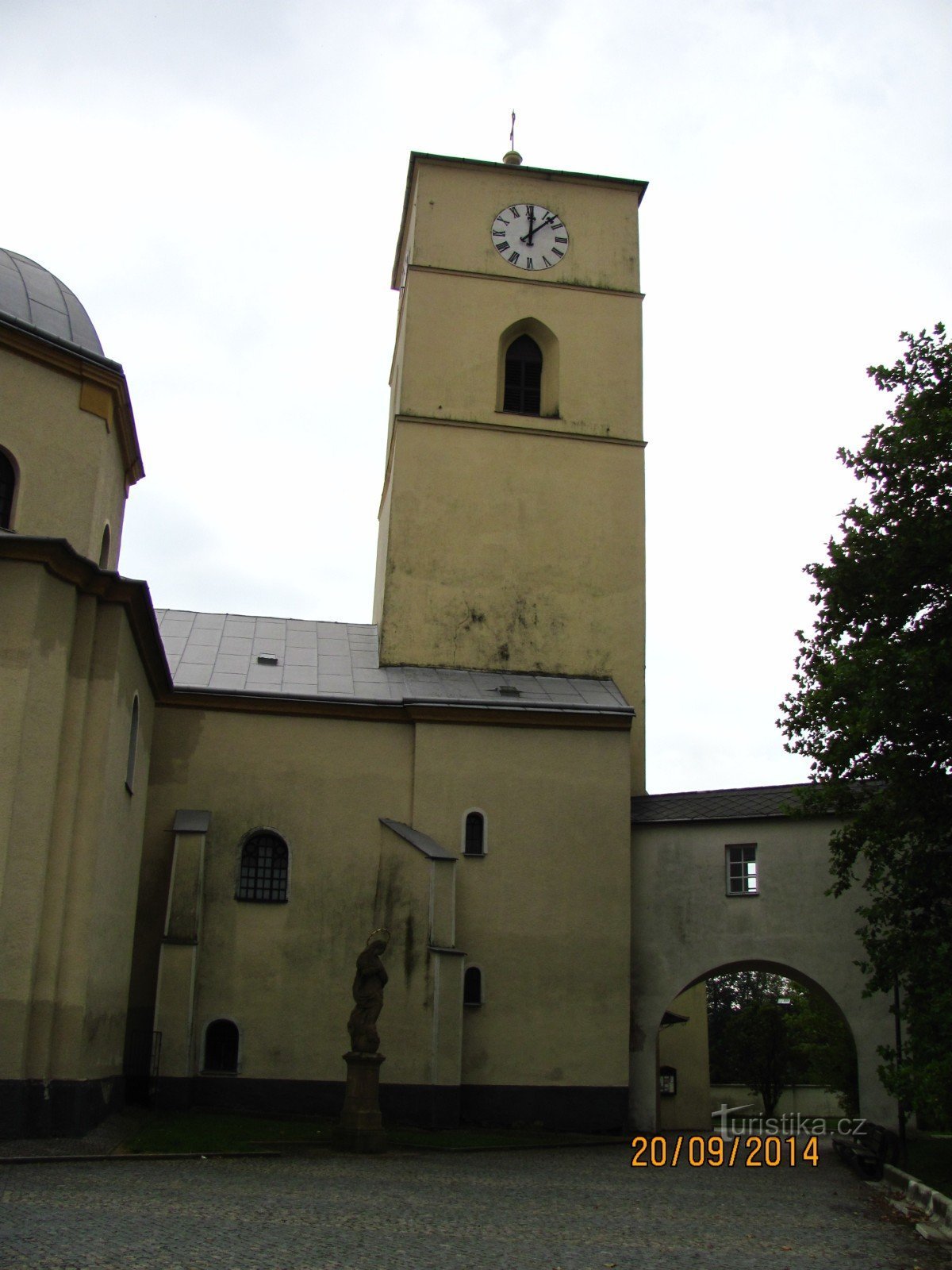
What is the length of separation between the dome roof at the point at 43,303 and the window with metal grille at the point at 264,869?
29.2ft

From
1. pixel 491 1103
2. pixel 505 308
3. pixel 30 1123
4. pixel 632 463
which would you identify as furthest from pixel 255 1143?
pixel 505 308

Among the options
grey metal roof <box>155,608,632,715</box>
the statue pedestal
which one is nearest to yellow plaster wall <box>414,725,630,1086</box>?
grey metal roof <box>155,608,632,715</box>

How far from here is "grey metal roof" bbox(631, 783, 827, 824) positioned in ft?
77.9

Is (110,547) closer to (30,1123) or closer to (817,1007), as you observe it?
(30,1123)

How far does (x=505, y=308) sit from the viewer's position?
29.7m

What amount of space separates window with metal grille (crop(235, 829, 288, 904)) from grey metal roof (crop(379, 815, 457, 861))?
193 cm

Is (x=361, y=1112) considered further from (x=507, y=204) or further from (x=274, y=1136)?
(x=507, y=204)

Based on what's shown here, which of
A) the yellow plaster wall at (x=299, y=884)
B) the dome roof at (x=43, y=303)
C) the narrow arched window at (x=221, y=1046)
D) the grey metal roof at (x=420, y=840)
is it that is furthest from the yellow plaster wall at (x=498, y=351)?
the narrow arched window at (x=221, y=1046)

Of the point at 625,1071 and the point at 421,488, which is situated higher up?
the point at 421,488

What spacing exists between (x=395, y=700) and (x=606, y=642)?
5.41 m

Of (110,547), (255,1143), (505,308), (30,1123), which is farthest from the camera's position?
(505,308)

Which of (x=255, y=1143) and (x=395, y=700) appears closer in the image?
(x=255, y=1143)

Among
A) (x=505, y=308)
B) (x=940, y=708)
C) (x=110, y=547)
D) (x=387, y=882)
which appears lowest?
(x=387, y=882)

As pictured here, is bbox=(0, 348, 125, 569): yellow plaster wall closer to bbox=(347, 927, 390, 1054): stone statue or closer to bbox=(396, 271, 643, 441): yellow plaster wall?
bbox=(347, 927, 390, 1054): stone statue
